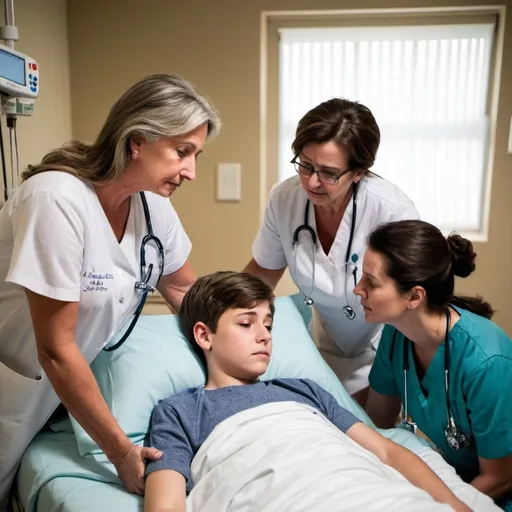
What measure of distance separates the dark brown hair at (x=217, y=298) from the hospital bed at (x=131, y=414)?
0.05 m

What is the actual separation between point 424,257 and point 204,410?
67 cm

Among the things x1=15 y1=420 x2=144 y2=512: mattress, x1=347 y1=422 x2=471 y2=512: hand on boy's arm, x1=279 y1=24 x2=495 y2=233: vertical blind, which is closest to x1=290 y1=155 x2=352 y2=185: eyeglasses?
x1=347 y1=422 x2=471 y2=512: hand on boy's arm

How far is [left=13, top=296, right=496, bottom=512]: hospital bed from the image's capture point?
1255mm

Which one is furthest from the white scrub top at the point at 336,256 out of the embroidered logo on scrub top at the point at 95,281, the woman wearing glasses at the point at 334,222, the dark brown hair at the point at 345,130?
the embroidered logo on scrub top at the point at 95,281

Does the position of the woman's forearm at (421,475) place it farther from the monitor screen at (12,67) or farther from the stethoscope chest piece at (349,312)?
the monitor screen at (12,67)

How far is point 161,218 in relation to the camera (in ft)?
5.24

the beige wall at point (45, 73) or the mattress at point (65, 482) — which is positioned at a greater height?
the beige wall at point (45, 73)

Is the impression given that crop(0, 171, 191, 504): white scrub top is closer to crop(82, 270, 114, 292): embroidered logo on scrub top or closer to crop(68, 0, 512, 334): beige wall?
crop(82, 270, 114, 292): embroidered logo on scrub top

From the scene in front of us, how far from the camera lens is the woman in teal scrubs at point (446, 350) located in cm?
136

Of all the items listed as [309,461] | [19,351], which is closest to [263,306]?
[309,461]

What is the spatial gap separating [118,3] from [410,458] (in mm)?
2401

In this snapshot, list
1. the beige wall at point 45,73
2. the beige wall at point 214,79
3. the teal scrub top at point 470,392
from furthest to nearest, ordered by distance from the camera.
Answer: the beige wall at point 214,79 → the beige wall at point 45,73 → the teal scrub top at point 470,392

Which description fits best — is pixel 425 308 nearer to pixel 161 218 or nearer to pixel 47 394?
pixel 161 218

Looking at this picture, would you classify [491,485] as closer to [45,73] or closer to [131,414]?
[131,414]
